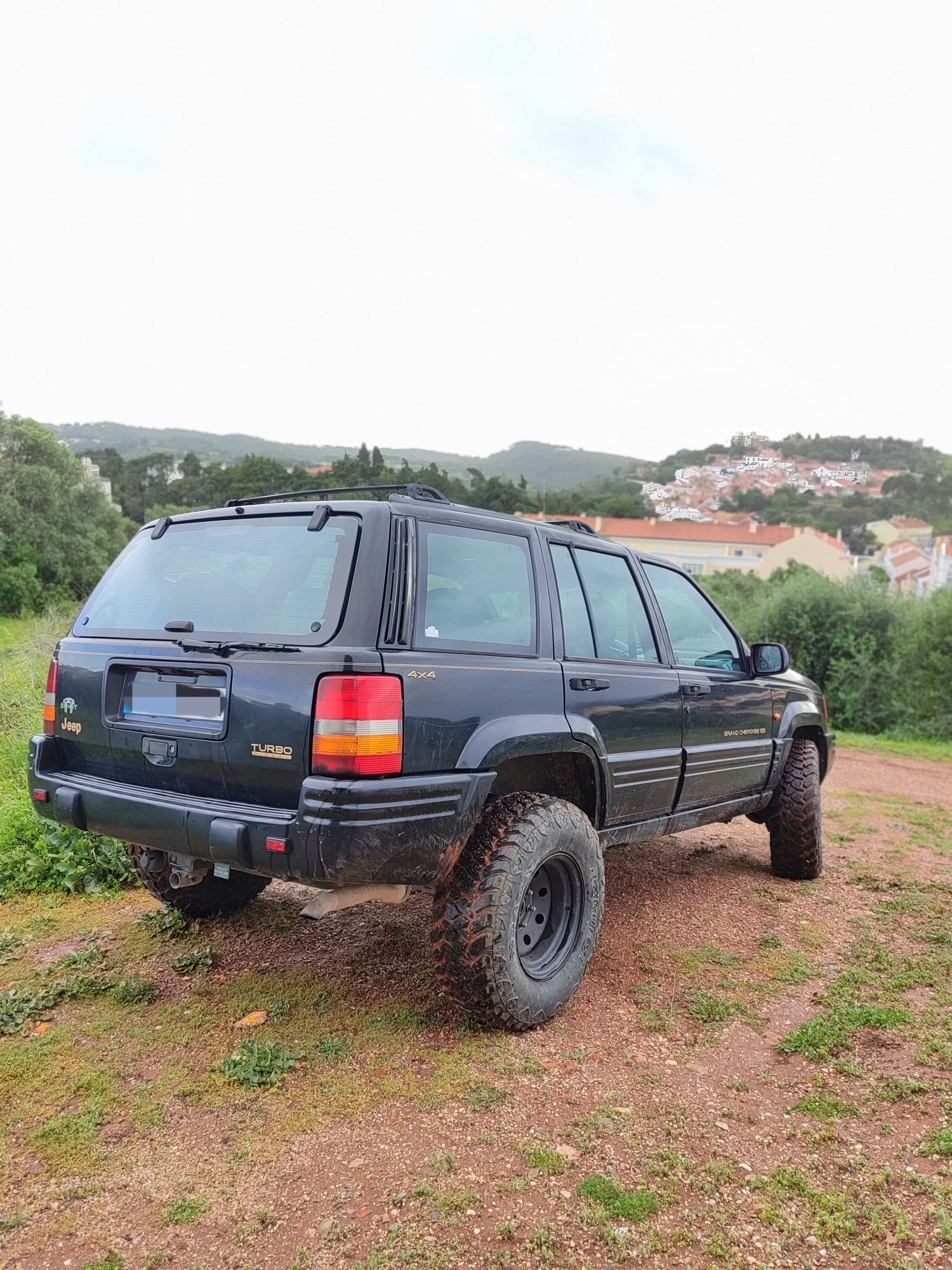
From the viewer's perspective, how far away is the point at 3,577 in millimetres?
39375

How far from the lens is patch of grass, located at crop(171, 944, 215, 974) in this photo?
12.1 ft

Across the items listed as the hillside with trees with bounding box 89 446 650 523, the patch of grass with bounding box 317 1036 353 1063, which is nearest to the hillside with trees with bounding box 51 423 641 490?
the hillside with trees with bounding box 89 446 650 523

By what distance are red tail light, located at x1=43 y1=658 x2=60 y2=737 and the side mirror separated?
3444 millimetres

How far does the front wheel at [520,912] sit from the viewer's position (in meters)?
3.02

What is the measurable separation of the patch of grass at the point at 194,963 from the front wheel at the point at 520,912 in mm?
1196

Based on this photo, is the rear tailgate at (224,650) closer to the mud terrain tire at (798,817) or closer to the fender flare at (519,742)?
the fender flare at (519,742)

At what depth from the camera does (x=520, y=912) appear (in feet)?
10.8

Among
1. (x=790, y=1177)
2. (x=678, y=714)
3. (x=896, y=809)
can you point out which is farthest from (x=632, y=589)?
(x=896, y=809)

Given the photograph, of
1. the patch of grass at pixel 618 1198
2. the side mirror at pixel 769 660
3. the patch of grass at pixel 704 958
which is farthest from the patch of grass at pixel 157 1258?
the side mirror at pixel 769 660

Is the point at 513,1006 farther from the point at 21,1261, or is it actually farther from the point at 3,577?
the point at 3,577

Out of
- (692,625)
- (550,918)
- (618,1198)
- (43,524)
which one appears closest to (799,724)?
(692,625)

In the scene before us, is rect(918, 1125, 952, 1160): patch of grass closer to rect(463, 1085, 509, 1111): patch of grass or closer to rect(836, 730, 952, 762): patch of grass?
rect(463, 1085, 509, 1111): patch of grass

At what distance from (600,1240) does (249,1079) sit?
4.10ft

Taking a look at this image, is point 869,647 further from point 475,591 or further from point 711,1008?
point 475,591
